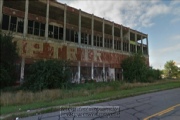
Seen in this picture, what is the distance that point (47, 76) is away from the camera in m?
18.6

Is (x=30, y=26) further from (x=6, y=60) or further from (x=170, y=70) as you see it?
(x=170, y=70)

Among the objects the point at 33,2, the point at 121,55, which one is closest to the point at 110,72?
the point at 121,55

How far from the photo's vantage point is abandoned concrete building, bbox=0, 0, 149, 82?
23312mm

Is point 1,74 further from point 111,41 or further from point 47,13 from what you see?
point 111,41

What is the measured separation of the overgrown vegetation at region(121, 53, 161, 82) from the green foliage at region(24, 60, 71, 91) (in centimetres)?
1643

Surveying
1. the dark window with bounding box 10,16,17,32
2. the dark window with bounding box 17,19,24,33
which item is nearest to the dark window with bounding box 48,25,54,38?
the dark window with bounding box 17,19,24,33

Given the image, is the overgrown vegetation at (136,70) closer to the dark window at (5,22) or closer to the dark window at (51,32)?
the dark window at (51,32)

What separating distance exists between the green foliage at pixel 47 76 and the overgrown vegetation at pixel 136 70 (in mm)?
16430

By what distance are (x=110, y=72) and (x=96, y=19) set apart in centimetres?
1190

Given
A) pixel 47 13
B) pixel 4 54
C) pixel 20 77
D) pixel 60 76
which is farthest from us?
pixel 47 13

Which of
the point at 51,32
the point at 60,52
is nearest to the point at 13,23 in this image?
the point at 51,32

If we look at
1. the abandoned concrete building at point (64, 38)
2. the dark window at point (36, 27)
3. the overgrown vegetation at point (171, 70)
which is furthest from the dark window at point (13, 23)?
the overgrown vegetation at point (171, 70)

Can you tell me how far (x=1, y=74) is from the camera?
16.0 m

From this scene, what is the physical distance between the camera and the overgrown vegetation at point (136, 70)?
3216cm
